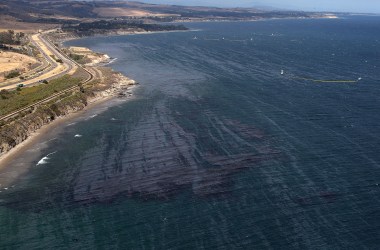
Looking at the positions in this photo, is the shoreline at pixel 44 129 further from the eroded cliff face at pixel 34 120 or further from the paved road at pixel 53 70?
the paved road at pixel 53 70

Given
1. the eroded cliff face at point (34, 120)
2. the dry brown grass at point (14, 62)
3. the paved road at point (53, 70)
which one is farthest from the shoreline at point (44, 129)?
the dry brown grass at point (14, 62)

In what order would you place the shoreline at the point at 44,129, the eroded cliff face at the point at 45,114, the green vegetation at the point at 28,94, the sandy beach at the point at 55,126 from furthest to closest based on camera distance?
the green vegetation at the point at 28,94
the eroded cliff face at the point at 45,114
the shoreline at the point at 44,129
the sandy beach at the point at 55,126

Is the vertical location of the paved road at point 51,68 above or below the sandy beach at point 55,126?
above

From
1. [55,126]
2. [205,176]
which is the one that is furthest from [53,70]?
[205,176]

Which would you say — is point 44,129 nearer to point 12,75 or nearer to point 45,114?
point 45,114

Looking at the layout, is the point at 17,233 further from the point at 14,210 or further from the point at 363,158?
the point at 363,158

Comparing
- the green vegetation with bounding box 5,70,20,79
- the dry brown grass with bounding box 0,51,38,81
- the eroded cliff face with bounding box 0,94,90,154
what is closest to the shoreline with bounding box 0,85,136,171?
the eroded cliff face with bounding box 0,94,90,154

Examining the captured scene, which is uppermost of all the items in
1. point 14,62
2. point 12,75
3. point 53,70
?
point 14,62
